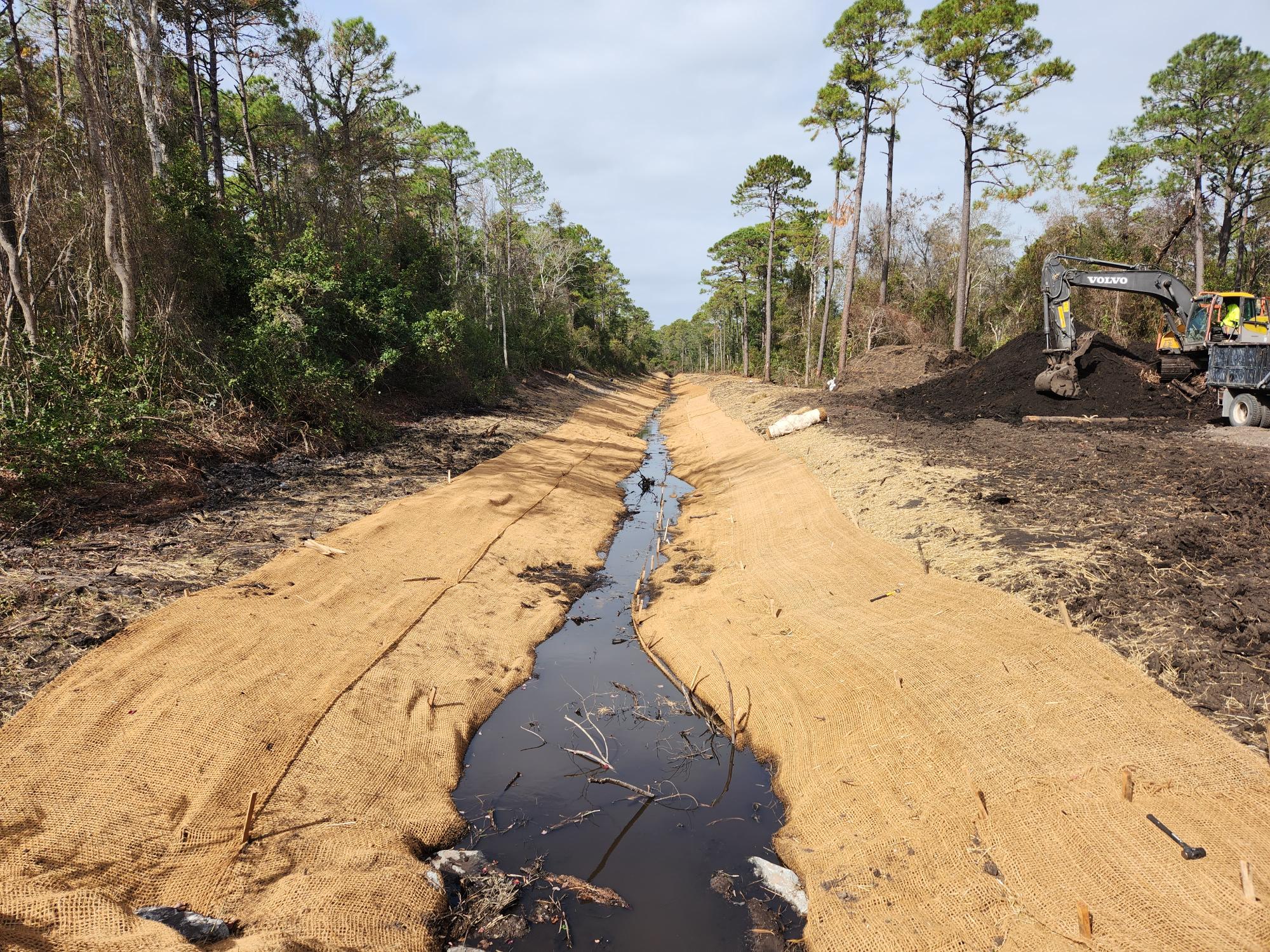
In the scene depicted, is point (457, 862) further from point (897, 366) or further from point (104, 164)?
point (897, 366)

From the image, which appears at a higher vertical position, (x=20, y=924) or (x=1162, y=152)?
(x=1162, y=152)

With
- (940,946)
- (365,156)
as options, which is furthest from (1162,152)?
(940,946)

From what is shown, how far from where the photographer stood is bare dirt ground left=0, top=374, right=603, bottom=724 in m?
4.75

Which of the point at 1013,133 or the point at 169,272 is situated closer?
the point at 169,272

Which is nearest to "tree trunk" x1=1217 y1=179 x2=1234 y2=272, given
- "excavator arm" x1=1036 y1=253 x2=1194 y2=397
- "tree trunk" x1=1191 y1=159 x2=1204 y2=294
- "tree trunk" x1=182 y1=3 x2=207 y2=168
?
"tree trunk" x1=1191 y1=159 x2=1204 y2=294

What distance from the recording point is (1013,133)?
20875 millimetres

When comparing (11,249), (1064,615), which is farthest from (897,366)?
(11,249)

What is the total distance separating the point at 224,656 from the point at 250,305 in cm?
1034

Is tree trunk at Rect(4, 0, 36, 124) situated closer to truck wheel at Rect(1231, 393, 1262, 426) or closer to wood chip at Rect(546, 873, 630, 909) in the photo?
wood chip at Rect(546, 873, 630, 909)

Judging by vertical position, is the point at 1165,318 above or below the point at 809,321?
below

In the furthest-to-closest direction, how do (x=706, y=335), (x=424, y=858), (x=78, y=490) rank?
(x=706, y=335), (x=78, y=490), (x=424, y=858)

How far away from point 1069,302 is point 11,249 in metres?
18.5

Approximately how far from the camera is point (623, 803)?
493 cm

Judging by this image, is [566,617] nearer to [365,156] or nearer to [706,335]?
[365,156]
